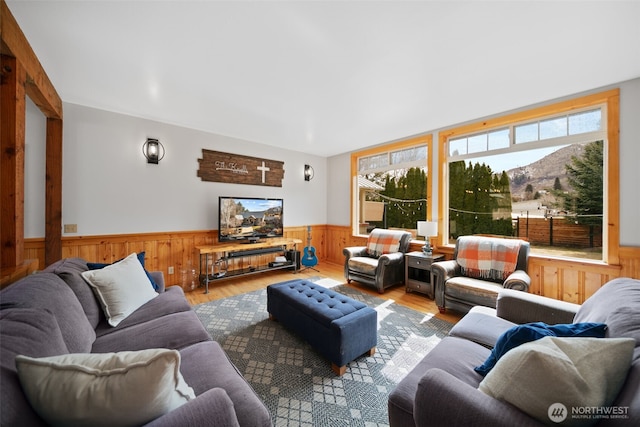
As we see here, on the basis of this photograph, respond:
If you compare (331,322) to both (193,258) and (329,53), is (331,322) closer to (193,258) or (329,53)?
(329,53)

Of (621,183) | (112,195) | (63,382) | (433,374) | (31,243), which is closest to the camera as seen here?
(63,382)

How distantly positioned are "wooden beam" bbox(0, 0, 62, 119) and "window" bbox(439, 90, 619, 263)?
4520mm

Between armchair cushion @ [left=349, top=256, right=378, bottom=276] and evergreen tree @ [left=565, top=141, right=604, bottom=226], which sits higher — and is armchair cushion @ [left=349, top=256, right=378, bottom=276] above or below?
below

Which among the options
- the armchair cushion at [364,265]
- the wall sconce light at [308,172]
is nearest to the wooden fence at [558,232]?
the armchair cushion at [364,265]

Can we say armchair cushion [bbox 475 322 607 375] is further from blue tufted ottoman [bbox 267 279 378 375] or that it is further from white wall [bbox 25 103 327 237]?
white wall [bbox 25 103 327 237]

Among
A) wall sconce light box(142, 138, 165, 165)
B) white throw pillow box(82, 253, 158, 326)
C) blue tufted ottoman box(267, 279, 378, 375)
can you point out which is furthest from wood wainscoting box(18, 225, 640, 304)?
blue tufted ottoman box(267, 279, 378, 375)

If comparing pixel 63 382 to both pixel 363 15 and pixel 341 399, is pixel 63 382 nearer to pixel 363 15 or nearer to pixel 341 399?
pixel 341 399

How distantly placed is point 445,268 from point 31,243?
491 centimetres

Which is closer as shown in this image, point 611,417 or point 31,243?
point 611,417

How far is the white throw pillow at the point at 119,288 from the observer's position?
170 centimetres

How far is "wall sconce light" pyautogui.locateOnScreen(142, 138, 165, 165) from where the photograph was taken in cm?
345

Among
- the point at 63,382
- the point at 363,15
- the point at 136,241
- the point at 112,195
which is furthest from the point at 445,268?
the point at 112,195

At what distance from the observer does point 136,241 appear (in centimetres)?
340

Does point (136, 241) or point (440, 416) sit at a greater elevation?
point (136, 241)
